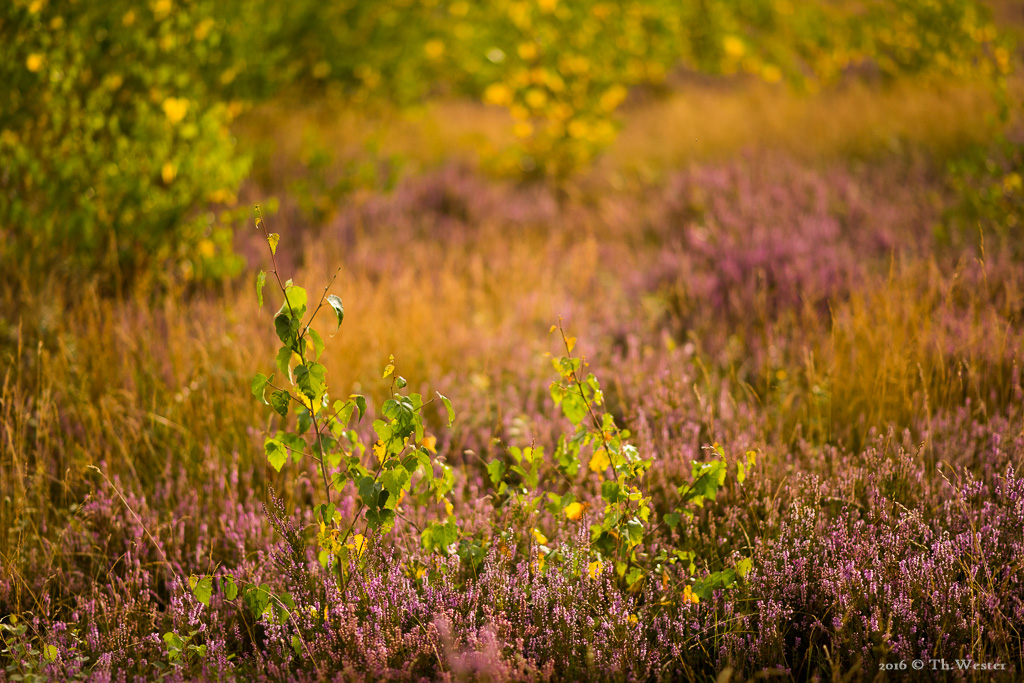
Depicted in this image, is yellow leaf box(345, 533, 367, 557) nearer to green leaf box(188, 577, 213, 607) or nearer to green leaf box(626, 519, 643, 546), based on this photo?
green leaf box(188, 577, 213, 607)

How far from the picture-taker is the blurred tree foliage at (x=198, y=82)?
357 cm

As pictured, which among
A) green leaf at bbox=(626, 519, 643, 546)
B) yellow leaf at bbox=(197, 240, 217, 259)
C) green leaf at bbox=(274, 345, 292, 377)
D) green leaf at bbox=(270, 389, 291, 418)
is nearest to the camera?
green leaf at bbox=(274, 345, 292, 377)

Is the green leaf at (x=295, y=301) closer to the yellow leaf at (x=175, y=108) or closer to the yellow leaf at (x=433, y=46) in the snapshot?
the yellow leaf at (x=175, y=108)

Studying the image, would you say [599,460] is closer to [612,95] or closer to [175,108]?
[175,108]

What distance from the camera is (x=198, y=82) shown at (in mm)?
4105

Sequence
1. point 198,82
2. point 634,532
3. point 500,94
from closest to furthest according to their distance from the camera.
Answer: point 634,532
point 198,82
point 500,94

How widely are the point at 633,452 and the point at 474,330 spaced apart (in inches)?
72.6

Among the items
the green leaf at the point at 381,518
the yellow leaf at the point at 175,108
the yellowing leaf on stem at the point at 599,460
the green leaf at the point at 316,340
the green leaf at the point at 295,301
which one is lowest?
the green leaf at the point at 381,518

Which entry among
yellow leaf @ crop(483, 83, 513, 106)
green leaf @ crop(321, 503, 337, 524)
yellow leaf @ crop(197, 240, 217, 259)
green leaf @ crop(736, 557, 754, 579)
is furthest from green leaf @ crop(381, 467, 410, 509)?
yellow leaf @ crop(483, 83, 513, 106)

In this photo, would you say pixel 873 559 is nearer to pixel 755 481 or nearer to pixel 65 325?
pixel 755 481

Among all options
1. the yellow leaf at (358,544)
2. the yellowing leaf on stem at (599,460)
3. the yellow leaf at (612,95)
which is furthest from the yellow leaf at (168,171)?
the yellow leaf at (612,95)

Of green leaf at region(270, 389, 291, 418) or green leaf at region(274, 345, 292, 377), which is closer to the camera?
green leaf at region(274, 345, 292, 377)

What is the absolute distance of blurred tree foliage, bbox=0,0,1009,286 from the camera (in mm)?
3574

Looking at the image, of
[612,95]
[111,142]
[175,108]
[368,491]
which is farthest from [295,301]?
[612,95]
